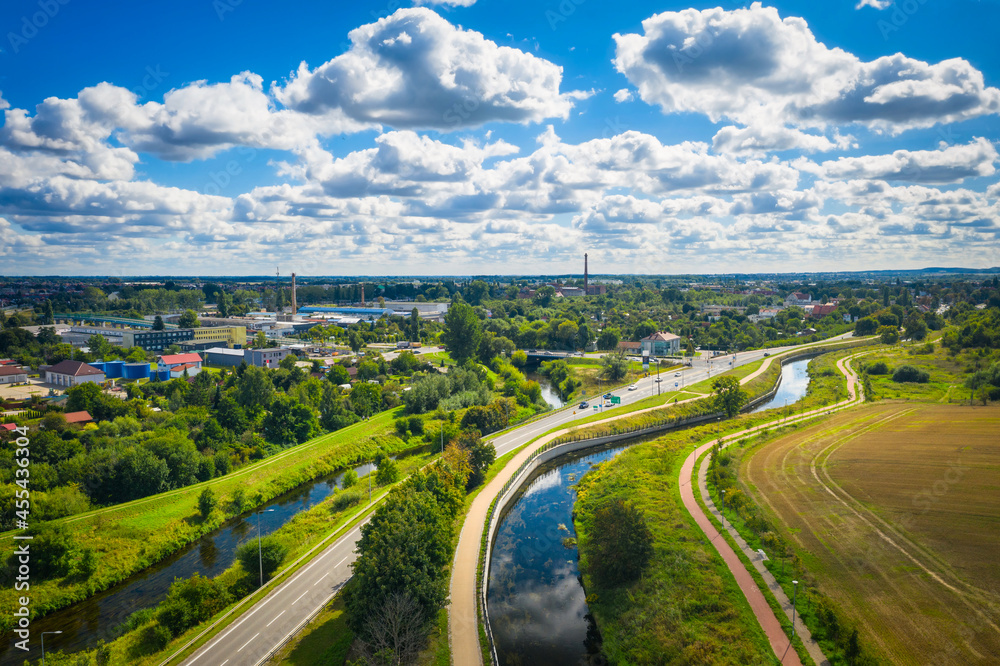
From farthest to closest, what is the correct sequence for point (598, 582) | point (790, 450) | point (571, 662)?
point (790, 450) < point (598, 582) < point (571, 662)

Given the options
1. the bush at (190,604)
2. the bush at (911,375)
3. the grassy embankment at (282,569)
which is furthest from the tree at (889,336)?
the bush at (190,604)

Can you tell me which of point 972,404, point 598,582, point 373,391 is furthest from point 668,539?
point 972,404

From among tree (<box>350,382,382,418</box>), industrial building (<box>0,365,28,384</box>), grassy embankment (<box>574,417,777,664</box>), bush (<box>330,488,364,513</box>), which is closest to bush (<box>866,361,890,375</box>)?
grassy embankment (<box>574,417,777,664</box>)

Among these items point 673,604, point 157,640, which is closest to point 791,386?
point 673,604

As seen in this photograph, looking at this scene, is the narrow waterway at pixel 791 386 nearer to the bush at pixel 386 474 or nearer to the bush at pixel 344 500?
the bush at pixel 386 474

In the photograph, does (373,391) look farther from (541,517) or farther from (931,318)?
(931,318)

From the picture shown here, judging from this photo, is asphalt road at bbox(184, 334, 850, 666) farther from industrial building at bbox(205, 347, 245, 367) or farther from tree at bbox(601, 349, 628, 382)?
industrial building at bbox(205, 347, 245, 367)

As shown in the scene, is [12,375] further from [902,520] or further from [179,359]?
[902,520]
